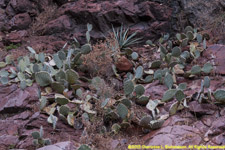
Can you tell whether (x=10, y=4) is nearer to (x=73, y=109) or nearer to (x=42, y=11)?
(x=42, y=11)

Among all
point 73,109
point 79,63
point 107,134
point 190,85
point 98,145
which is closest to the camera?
point 98,145

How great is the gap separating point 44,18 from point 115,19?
222 centimetres

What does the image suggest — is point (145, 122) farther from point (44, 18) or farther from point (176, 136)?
point (44, 18)

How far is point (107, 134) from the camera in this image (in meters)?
4.25

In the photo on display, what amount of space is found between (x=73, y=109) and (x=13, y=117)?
105 cm

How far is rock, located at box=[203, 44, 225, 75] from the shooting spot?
5.34 m

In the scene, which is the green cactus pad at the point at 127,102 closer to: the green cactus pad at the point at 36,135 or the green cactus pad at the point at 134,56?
the green cactus pad at the point at 36,135

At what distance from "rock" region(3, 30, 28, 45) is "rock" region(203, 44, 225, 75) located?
4.92m

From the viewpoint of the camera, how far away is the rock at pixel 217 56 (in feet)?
17.5

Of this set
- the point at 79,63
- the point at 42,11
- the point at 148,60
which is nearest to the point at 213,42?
the point at 148,60

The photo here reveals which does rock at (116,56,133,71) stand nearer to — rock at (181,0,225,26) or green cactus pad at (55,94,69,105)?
green cactus pad at (55,94,69,105)

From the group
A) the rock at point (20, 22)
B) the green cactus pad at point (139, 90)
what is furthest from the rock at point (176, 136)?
the rock at point (20, 22)

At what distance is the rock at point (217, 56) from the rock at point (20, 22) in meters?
5.18

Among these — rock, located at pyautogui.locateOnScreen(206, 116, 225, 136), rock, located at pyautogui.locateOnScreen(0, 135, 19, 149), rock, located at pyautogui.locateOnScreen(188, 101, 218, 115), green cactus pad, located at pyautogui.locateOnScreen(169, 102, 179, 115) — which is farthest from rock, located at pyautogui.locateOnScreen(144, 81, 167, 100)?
rock, located at pyautogui.locateOnScreen(0, 135, 19, 149)
